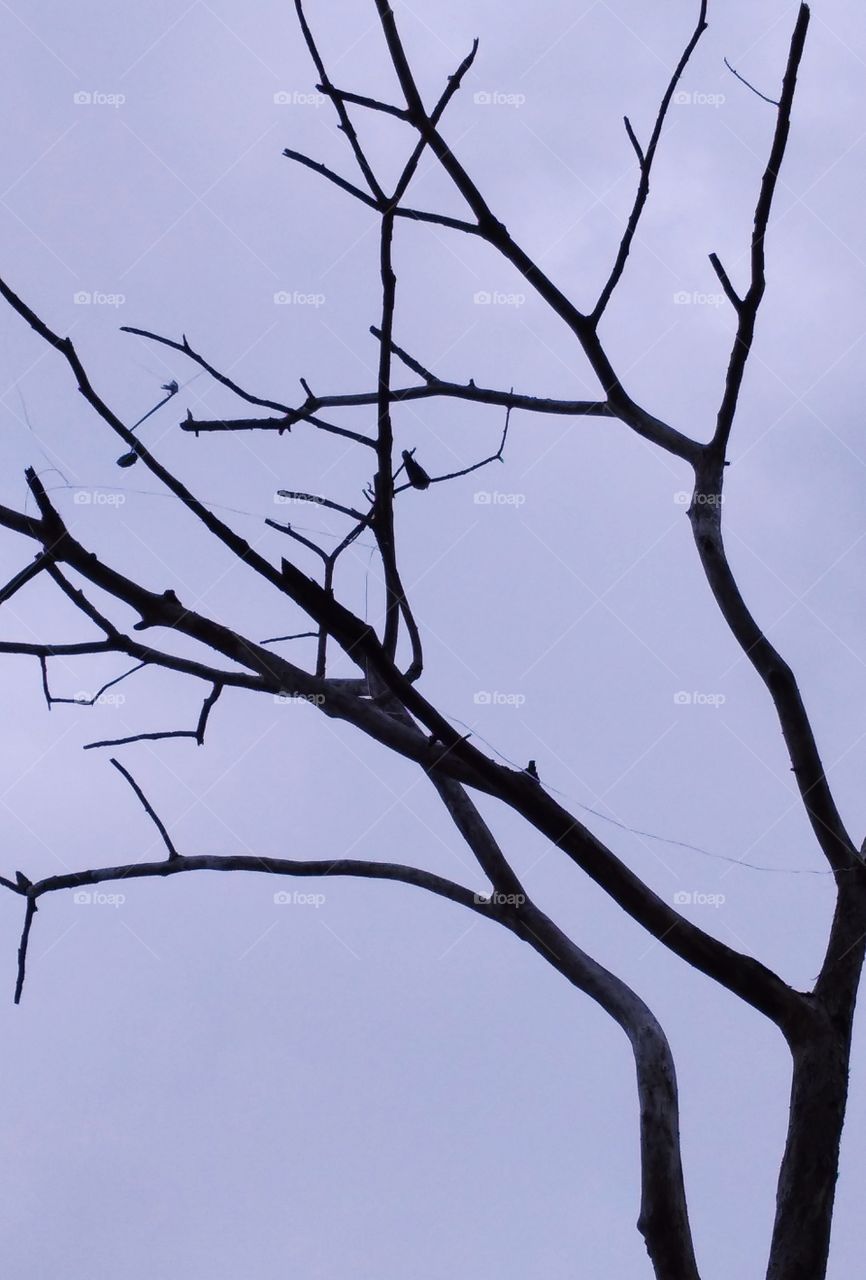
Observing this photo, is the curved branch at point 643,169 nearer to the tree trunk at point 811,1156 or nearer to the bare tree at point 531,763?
the bare tree at point 531,763

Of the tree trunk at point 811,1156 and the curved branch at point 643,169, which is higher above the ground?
the curved branch at point 643,169

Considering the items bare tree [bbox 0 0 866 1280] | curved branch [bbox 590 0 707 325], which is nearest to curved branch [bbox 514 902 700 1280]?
bare tree [bbox 0 0 866 1280]

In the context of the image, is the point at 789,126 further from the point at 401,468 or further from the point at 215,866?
the point at 215,866

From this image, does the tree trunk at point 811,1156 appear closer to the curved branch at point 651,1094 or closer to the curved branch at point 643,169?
the curved branch at point 651,1094

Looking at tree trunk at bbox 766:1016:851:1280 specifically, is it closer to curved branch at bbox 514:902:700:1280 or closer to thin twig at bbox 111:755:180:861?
curved branch at bbox 514:902:700:1280

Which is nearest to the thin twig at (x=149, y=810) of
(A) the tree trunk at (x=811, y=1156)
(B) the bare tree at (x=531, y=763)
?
(B) the bare tree at (x=531, y=763)

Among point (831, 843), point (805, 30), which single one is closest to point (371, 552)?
point (831, 843)

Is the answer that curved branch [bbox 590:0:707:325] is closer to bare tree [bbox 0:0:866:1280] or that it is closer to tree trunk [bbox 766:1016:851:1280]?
bare tree [bbox 0:0:866:1280]

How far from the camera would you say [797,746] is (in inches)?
115

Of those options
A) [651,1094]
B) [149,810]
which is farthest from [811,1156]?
[149,810]

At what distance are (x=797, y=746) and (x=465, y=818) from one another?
97 cm

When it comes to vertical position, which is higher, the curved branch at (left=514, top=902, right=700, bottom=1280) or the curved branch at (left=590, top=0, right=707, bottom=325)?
the curved branch at (left=590, top=0, right=707, bottom=325)

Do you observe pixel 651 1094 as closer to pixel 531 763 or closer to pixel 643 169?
pixel 531 763

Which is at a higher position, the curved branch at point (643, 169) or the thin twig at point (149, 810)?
the curved branch at point (643, 169)
